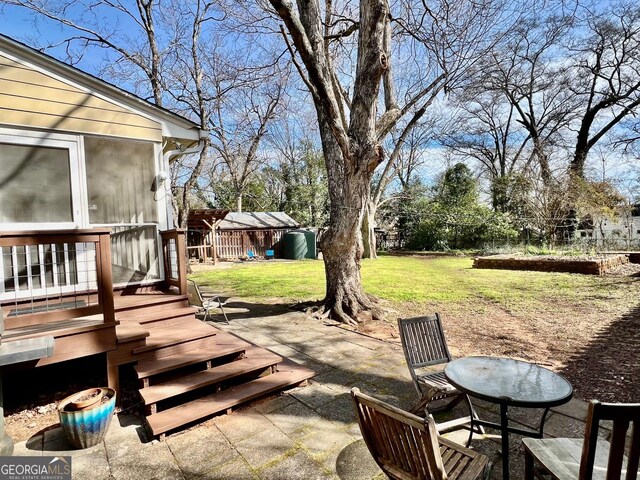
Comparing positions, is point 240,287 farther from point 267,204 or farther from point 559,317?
point 267,204

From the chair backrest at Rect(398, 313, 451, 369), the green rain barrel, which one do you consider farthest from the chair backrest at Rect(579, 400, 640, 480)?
the green rain barrel

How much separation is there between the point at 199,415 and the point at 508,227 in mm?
18989

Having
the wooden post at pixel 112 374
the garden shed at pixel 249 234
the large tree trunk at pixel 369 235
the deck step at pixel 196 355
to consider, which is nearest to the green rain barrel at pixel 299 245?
the garden shed at pixel 249 234

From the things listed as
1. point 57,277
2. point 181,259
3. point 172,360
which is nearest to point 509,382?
point 172,360

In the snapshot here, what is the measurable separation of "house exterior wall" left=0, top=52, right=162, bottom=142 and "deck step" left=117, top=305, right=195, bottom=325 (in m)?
2.63

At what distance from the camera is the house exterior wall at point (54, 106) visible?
13.5 feet

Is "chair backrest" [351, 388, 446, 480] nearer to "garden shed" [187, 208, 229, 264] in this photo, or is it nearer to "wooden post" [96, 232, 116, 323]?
"wooden post" [96, 232, 116, 323]

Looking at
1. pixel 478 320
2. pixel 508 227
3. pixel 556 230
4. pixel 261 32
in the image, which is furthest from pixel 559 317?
pixel 508 227

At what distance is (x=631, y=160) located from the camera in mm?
19266

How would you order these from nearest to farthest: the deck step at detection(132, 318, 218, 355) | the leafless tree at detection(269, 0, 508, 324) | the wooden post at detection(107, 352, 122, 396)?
the wooden post at detection(107, 352, 122, 396) < the deck step at detection(132, 318, 218, 355) < the leafless tree at detection(269, 0, 508, 324)

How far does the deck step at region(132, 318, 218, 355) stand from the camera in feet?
11.8

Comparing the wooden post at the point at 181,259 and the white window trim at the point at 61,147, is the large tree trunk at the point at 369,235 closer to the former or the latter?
the wooden post at the point at 181,259

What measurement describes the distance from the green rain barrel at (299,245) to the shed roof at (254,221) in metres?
1.63

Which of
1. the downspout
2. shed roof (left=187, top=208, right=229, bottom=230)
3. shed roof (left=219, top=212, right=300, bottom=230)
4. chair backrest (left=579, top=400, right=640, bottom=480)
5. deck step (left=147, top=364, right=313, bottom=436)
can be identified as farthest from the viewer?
shed roof (left=219, top=212, right=300, bottom=230)
